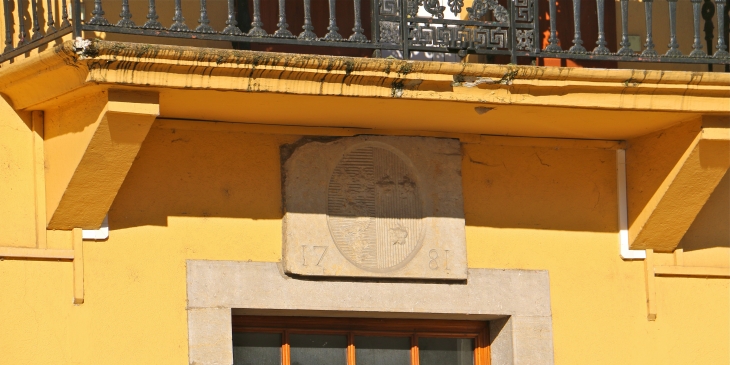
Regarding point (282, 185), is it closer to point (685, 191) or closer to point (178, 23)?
point (178, 23)

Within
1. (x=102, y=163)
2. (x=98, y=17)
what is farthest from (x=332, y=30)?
(x=102, y=163)

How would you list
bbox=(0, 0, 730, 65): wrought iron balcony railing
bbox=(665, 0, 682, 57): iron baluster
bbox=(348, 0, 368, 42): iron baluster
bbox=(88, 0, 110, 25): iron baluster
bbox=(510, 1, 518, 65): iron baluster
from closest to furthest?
bbox=(88, 0, 110, 25): iron baluster < bbox=(0, 0, 730, 65): wrought iron balcony railing < bbox=(348, 0, 368, 42): iron baluster < bbox=(510, 1, 518, 65): iron baluster < bbox=(665, 0, 682, 57): iron baluster

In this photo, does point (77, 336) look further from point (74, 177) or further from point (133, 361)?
point (74, 177)

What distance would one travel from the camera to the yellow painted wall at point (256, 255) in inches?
300

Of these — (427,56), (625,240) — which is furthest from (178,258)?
(625,240)

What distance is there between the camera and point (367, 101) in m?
7.75

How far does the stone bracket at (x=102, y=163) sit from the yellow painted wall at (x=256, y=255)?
0.45ft

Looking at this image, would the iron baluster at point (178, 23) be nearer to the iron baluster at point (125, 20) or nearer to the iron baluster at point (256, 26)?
the iron baluster at point (125, 20)

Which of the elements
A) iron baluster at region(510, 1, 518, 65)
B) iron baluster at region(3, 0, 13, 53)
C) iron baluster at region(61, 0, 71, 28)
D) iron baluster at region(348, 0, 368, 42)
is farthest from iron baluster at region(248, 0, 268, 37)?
iron baluster at region(3, 0, 13, 53)

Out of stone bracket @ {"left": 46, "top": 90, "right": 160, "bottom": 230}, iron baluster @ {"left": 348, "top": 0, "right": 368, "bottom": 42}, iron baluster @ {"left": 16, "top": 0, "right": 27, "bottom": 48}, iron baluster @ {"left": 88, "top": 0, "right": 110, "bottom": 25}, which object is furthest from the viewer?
iron baluster @ {"left": 348, "top": 0, "right": 368, "bottom": 42}

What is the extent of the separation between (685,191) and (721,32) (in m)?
0.90

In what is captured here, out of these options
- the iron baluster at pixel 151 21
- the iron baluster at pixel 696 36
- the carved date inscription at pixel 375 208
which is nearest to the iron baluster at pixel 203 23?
the iron baluster at pixel 151 21

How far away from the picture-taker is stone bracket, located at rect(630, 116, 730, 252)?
8164 millimetres

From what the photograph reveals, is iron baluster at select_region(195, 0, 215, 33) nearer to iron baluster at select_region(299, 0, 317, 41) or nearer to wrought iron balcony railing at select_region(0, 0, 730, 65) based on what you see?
wrought iron balcony railing at select_region(0, 0, 730, 65)
